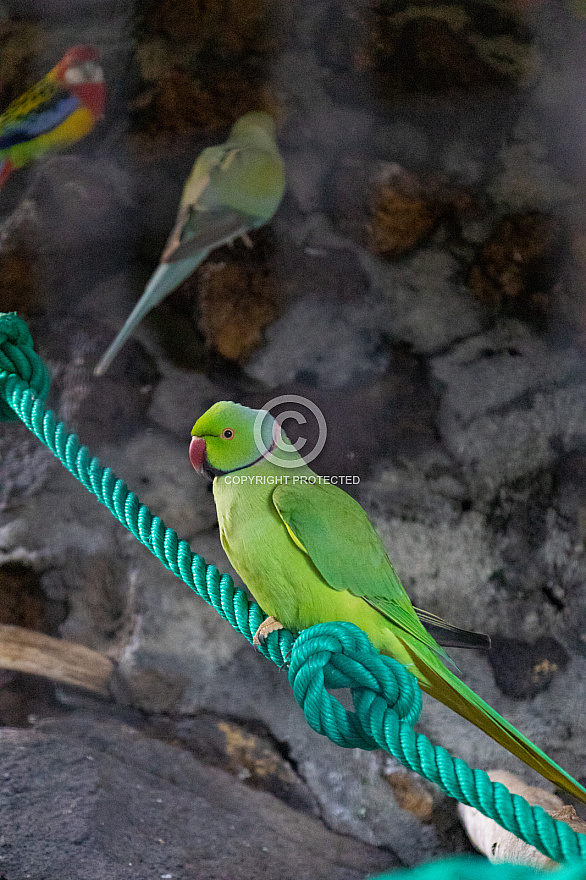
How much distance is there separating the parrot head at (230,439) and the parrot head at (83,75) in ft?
4.72

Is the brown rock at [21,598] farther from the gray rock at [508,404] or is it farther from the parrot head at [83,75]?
the parrot head at [83,75]

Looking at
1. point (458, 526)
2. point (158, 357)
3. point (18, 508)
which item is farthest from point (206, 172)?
point (458, 526)

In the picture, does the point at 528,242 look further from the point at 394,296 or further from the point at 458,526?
the point at 458,526

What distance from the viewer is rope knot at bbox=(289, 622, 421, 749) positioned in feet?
1.61

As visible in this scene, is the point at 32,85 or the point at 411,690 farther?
the point at 32,85

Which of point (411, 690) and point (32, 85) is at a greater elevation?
point (411, 690)

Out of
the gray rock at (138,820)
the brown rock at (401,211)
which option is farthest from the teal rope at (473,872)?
the brown rock at (401,211)

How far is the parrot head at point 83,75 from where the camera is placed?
1.74 meters

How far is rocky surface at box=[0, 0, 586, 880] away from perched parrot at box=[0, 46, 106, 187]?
0.16ft

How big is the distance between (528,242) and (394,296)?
1.36 feet

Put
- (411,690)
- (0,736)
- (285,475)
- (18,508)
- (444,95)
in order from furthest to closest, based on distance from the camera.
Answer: (444,95), (18,508), (0,736), (285,475), (411,690)

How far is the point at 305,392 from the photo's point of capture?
1.77 metres

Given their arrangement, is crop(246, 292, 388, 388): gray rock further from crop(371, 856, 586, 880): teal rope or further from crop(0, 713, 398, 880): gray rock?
crop(371, 856, 586, 880): teal rope

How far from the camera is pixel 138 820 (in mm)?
1187
